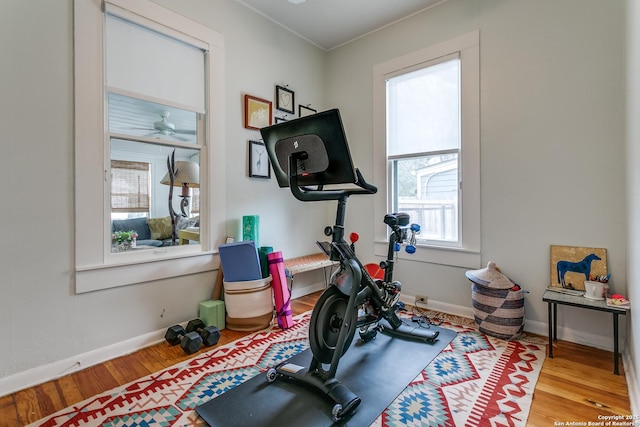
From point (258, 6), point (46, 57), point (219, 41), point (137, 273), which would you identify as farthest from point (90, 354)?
point (258, 6)

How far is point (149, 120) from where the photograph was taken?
2.48 meters

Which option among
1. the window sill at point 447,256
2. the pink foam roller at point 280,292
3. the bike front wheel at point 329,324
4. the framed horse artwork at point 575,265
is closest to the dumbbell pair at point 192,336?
the pink foam roller at point 280,292

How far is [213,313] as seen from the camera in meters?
2.65

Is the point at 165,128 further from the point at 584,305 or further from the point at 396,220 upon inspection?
the point at 584,305

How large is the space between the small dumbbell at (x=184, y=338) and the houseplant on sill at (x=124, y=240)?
75 centimetres

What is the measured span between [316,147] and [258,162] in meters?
1.72

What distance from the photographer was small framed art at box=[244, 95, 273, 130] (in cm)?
309

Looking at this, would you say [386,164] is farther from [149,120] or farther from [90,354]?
[90,354]

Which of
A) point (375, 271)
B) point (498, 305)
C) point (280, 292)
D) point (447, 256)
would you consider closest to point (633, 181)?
point (498, 305)

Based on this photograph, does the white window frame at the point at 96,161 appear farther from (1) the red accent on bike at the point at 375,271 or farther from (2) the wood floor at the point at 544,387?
(1) the red accent on bike at the point at 375,271

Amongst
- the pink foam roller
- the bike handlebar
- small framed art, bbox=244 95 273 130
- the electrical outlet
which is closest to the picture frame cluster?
small framed art, bbox=244 95 273 130

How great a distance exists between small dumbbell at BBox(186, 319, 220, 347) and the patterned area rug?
9cm

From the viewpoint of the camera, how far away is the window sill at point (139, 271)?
2.12 metres

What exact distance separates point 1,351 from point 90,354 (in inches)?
18.3
